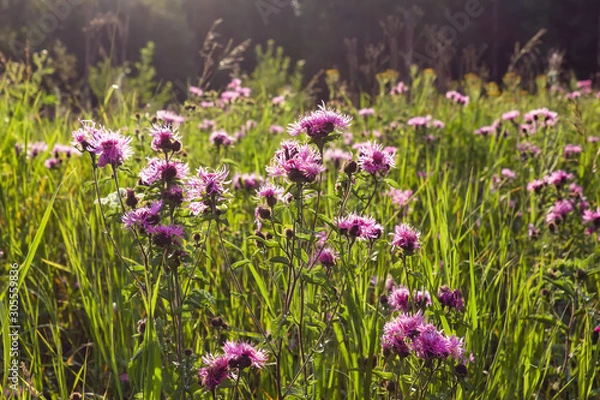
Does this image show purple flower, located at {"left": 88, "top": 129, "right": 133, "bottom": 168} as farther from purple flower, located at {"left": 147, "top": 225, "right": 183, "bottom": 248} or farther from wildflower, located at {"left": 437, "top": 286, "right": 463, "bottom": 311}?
wildflower, located at {"left": 437, "top": 286, "right": 463, "bottom": 311}

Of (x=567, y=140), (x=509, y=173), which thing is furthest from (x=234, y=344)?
(x=567, y=140)

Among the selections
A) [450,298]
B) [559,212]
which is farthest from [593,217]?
[450,298]

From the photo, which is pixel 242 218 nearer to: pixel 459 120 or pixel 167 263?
pixel 167 263

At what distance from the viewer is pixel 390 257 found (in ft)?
5.38

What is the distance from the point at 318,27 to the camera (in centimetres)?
2498

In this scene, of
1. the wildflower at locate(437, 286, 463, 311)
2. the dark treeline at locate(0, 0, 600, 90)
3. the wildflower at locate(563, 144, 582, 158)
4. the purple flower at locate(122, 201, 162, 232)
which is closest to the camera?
the purple flower at locate(122, 201, 162, 232)

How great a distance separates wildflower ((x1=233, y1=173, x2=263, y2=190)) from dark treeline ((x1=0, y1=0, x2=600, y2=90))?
1557cm

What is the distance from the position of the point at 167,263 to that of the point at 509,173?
188 centimetres

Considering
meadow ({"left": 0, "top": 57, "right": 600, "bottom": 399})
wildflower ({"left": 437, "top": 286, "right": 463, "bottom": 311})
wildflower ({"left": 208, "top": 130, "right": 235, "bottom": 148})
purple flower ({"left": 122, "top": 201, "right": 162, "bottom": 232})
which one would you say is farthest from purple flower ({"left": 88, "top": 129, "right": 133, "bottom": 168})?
wildflower ({"left": 208, "top": 130, "right": 235, "bottom": 148})

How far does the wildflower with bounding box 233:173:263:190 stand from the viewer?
1.91 metres

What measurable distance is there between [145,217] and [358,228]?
0.42m

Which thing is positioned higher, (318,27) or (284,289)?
(284,289)

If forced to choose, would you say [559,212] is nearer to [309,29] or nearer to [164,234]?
[164,234]

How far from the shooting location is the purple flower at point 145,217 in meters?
1.12
